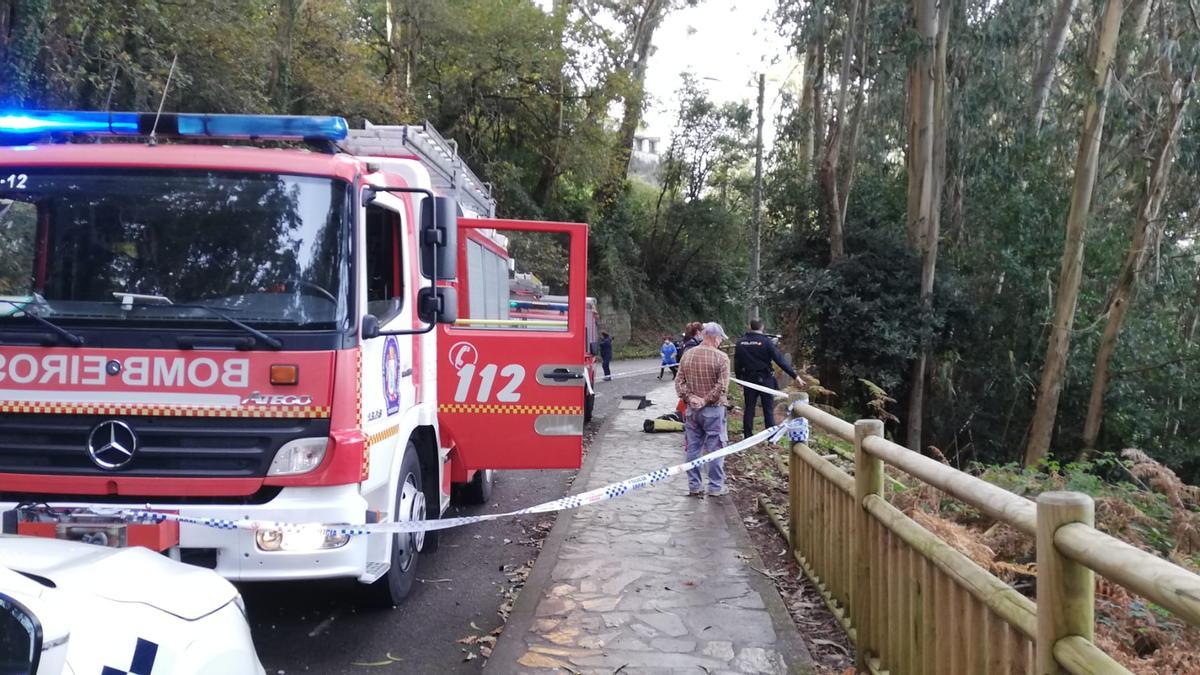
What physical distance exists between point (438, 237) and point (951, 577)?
325 cm

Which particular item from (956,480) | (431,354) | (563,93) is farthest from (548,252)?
(563,93)

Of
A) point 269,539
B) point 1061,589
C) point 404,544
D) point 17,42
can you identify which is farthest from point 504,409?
point 17,42

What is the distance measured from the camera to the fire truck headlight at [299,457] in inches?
174

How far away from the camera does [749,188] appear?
36.2 meters

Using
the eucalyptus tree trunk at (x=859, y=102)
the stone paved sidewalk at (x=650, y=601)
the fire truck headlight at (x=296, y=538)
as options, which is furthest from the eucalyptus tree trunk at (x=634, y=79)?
the fire truck headlight at (x=296, y=538)

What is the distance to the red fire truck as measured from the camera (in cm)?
438

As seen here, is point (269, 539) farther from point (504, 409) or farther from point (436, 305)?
point (504, 409)

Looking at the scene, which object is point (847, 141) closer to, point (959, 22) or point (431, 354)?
point (959, 22)

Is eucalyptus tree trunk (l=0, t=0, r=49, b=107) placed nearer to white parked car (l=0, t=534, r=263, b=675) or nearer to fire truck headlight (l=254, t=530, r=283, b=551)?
fire truck headlight (l=254, t=530, r=283, b=551)

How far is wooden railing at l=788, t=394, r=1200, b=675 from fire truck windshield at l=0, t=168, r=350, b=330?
112 inches

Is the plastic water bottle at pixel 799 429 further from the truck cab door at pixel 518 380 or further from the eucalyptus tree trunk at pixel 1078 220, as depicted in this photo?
the eucalyptus tree trunk at pixel 1078 220

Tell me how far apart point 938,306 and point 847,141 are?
5773 mm

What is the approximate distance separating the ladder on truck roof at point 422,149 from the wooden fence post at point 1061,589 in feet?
16.5

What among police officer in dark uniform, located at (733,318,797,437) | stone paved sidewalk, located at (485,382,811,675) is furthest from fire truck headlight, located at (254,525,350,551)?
police officer in dark uniform, located at (733,318,797,437)
